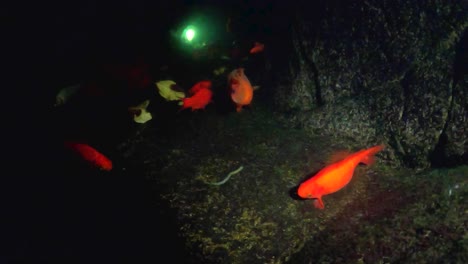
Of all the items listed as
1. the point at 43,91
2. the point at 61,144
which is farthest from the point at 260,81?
the point at 43,91

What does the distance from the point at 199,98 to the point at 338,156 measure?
2.39m

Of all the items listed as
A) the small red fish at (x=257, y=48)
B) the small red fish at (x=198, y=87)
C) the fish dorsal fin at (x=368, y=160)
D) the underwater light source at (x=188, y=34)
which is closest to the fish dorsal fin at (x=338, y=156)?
the fish dorsal fin at (x=368, y=160)

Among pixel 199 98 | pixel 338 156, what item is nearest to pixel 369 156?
pixel 338 156

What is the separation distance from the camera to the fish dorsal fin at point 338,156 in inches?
171

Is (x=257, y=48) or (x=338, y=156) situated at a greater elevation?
(x=257, y=48)

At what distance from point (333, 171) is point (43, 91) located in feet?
21.2

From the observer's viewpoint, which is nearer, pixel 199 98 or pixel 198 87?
pixel 199 98

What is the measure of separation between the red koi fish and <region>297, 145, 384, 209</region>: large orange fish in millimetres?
2526

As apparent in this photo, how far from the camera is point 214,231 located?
3496 millimetres

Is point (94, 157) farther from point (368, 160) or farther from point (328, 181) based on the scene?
point (368, 160)

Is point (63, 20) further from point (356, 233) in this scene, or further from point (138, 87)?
point (356, 233)

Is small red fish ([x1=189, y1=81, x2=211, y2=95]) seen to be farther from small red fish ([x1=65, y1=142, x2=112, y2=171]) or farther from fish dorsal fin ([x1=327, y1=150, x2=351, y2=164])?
fish dorsal fin ([x1=327, y1=150, x2=351, y2=164])

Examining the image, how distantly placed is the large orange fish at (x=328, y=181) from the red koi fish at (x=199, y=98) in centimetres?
253

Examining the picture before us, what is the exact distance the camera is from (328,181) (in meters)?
3.52
